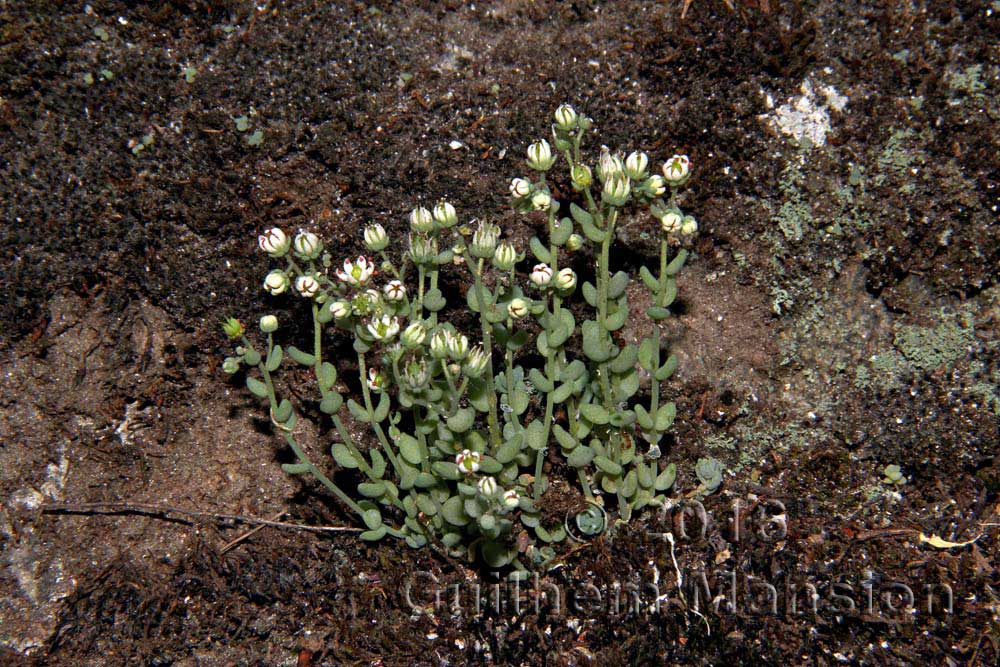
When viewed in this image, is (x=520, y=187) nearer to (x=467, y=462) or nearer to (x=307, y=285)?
(x=307, y=285)

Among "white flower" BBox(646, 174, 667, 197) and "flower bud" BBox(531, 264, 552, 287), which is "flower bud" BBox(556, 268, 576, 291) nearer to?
"flower bud" BBox(531, 264, 552, 287)

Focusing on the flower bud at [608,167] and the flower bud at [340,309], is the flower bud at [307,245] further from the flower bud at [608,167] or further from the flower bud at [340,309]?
the flower bud at [608,167]

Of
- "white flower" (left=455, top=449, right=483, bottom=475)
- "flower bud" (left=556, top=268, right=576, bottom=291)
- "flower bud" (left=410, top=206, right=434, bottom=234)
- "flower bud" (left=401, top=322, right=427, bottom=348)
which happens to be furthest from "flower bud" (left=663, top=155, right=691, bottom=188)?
"white flower" (left=455, top=449, right=483, bottom=475)

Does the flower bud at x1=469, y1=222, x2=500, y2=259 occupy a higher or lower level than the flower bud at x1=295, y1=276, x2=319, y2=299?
higher

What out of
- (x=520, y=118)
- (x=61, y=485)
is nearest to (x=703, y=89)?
(x=520, y=118)

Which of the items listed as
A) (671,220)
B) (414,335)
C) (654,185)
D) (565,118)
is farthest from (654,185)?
(414,335)

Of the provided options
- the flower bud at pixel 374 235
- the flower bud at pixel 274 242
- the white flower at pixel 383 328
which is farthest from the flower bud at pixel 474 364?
the flower bud at pixel 274 242

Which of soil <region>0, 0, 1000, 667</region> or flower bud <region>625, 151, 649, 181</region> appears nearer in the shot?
flower bud <region>625, 151, 649, 181</region>
